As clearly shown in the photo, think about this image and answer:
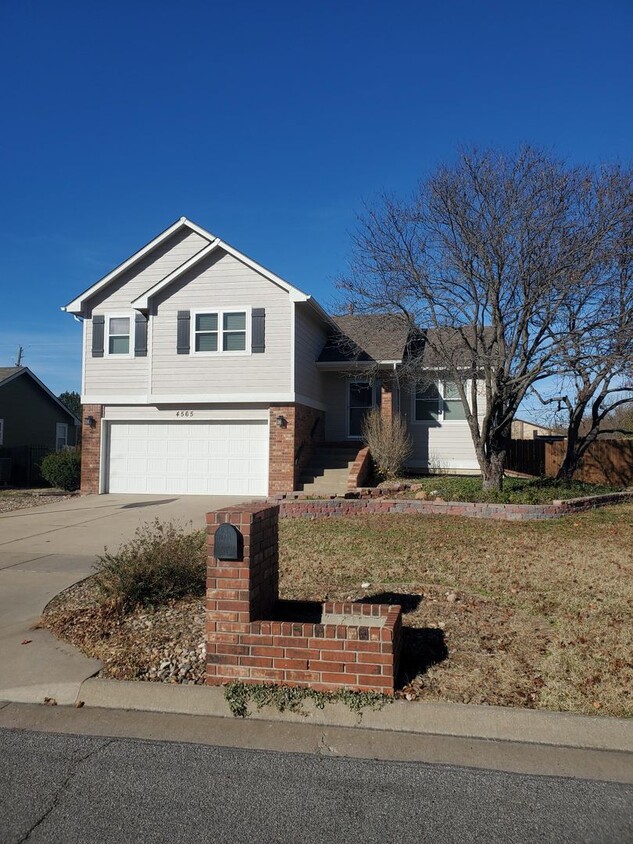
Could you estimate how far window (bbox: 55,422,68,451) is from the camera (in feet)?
105

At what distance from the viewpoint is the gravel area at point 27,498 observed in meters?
16.1

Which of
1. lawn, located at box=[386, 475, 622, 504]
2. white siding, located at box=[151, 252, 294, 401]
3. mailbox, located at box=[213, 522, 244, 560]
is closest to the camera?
mailbox, located at box=[213, 522, 244, 560]

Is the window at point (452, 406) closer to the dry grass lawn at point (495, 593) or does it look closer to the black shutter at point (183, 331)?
the black shutter at point (183, 331)

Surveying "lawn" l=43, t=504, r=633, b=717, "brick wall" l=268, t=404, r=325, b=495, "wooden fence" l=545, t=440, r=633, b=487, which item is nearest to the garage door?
"brick wall" l=268, t=404, r=325, b=495

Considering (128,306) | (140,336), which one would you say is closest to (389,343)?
(140,336)

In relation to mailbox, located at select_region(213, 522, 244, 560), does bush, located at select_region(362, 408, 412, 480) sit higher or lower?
higher

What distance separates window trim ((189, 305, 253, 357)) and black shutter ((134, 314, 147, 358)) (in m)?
1.46

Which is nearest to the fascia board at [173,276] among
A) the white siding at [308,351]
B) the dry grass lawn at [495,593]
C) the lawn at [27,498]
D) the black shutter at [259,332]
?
the black shutter at [259,332]

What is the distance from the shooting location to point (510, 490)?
532 inches

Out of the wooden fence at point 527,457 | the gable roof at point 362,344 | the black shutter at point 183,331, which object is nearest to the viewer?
the black shutter at point 183,331

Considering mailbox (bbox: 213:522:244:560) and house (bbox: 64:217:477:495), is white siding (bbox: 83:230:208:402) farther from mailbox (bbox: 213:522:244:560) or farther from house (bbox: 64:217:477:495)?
mailbox (bbox: 213:522:244:560)

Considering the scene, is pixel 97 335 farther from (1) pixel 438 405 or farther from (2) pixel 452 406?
(2) pixel 452 406

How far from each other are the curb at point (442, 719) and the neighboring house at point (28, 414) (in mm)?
23157

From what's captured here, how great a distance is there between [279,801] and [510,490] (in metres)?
11.0
